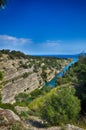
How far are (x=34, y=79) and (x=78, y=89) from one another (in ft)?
244

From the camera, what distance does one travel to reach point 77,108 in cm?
2147

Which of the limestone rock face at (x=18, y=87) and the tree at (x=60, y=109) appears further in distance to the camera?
the limestone rock face at (x=18, y=87)

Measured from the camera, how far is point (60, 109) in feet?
65.8

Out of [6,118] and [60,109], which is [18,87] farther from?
[6,118]

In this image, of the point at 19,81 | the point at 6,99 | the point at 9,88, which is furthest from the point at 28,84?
the point at 6,99

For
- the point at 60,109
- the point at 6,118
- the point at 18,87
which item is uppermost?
the point at 6,118

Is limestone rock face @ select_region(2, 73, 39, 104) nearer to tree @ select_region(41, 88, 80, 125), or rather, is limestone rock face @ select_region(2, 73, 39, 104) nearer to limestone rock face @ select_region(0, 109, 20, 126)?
tree @ select_region(41, 88, 80, 125)

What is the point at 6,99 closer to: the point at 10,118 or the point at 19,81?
the point at 19,81

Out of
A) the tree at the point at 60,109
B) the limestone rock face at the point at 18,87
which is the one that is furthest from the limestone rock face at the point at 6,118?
the limestone rock face at the point at 18,87

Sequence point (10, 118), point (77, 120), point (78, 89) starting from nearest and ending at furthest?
point (10, 118) < point (77, 120) < point (78, 89)

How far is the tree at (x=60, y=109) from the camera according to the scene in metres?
19.4

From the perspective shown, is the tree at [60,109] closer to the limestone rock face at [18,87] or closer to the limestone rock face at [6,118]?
the limestone rock face at [6,118]

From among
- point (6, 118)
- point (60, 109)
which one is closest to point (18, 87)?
point (60, 109)

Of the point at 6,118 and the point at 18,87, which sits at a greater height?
the point at 6,118
